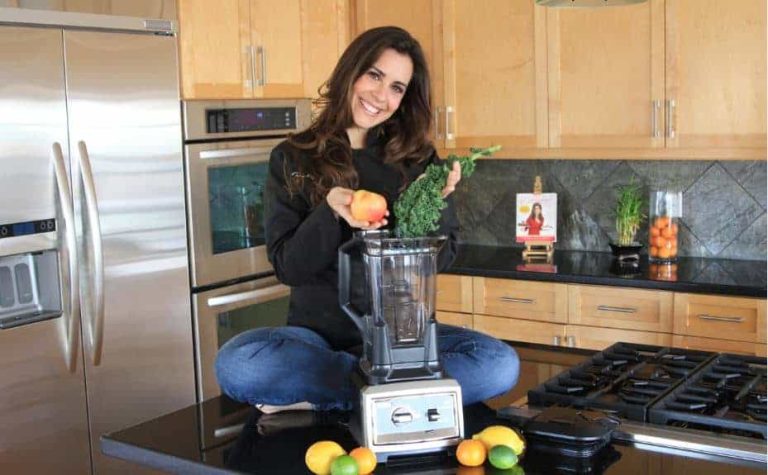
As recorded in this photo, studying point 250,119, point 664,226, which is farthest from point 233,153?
point 664,226

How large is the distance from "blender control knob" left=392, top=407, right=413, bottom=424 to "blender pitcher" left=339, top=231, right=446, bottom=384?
64mm

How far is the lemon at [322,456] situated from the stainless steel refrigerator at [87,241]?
1673 millimetres

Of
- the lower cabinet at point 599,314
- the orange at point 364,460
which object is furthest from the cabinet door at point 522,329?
the orange at point 364,460

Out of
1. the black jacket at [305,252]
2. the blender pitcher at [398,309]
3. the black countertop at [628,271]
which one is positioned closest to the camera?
the blender pitcher at [398,309]

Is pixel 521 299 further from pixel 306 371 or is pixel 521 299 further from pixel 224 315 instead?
pixel 306 371

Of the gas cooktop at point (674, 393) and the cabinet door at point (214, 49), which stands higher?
the cabinet door at point (214, 49)

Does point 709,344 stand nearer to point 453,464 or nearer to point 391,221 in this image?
point 391,221

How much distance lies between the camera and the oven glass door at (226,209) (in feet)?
11.8

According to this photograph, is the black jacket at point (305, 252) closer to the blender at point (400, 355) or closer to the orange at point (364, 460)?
the blender at point (400, 355)

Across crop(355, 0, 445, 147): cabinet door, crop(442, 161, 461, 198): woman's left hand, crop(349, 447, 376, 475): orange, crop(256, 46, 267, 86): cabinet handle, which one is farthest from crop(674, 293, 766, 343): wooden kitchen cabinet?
crop(349, 447, 376, 475): orange

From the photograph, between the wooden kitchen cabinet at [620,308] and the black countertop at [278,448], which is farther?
the wooden kitchen cabinet at [620,308]

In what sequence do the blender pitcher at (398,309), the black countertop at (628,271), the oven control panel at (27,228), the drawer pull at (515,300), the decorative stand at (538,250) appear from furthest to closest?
1. the decorative stand at (538,250)
2. the drawer pull at (515,300)
3. the black countertop at (628,271)
4. the oven control panel at (27,228)
5. the blender pitcher at (398,309)

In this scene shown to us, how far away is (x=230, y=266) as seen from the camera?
374 cm

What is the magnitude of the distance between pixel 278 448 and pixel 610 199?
284cm
